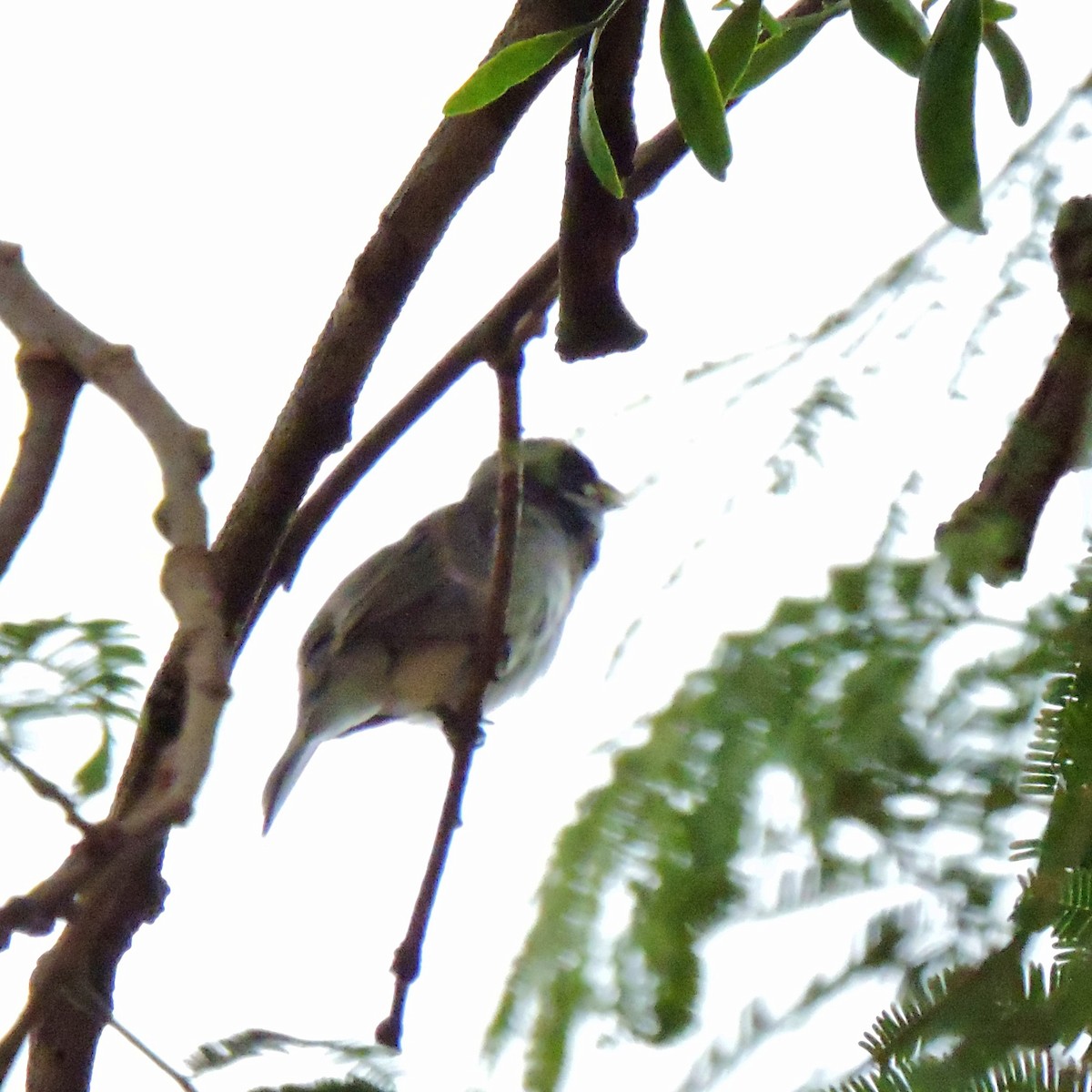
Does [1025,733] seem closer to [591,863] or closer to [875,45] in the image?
[591,863]

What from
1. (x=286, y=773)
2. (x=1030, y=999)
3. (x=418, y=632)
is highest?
(x=418, y=632)

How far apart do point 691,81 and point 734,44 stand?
0.15m

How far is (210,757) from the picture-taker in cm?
95

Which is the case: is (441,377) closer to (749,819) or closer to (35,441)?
(35,441)

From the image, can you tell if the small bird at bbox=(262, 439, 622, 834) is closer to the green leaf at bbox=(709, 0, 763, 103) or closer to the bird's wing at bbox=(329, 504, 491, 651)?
the bird's wing at bbox=(329, 504, 491, 651)

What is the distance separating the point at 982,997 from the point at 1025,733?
134mm

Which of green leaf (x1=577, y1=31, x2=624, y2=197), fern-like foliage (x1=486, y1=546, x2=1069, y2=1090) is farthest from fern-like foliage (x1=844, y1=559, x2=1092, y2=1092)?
green leaf (x1=577, y1=31, x2=624, y2=197)

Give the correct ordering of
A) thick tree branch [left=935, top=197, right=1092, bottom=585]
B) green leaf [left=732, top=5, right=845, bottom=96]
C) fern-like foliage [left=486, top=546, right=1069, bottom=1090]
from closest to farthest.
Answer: fern-like foliage [left=486, top=546, right=1069, bottom=1090] < thick tree branch [left=935, top=197, right=1092, bottom=585] < green leaf [left=732, top=5, right=845, bottom=96]

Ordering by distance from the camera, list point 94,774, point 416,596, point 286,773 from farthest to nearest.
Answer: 1. point 416,596
2. point 286,773
3. point 94,774

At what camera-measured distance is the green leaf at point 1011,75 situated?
1350 mm

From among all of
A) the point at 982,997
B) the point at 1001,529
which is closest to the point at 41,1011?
the point at 982,997

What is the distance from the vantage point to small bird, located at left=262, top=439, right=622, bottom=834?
4172 millimetres

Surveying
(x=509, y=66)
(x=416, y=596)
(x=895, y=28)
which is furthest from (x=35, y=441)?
(x=416, y=596)

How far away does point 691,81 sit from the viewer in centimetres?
119
